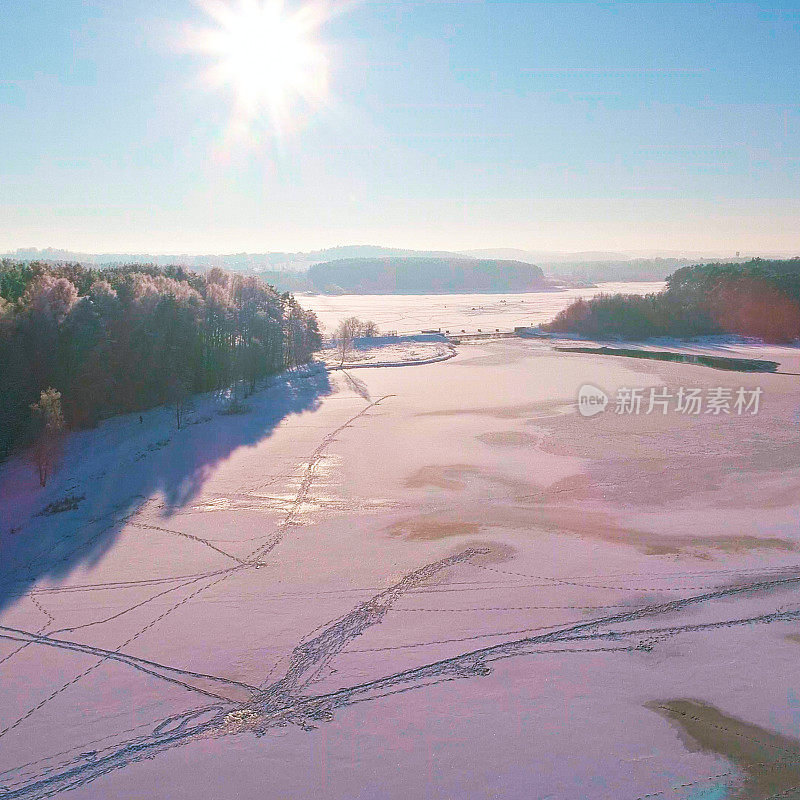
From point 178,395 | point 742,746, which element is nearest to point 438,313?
point 178,395

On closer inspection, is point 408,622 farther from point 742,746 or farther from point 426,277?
point 426,277

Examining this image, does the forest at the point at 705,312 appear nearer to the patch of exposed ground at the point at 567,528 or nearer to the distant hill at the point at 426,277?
the patch of exposed ground at the point at 567,528

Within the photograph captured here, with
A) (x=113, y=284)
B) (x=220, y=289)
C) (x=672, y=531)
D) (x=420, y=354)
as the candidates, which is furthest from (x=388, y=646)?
(x=420, y=354)

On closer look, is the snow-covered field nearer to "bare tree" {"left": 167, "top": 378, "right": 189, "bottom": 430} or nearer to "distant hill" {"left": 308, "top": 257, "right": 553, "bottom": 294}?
"bare tree" {"left": 167, "top": 378, "right": 189, "bottom": 430}

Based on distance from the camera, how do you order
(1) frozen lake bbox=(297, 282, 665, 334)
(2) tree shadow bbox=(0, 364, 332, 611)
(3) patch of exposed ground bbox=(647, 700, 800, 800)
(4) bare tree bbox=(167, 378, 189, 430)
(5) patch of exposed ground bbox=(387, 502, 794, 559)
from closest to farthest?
(3) patch of exposed ground bbox=(647, 700, 800, 800) → (5) patch of exposed ground bbox=(387, 502, 794, 559) → (2) tree shadow bbox=(0, 364, 332, 611) → (4) bare tree bbox=(167, 378, 189, 430) → (1) frozen lake bbox=(297, 282, 665, 334)

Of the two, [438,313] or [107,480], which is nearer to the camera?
[107,480]

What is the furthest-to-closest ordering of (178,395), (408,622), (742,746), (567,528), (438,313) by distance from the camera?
(438,313), (178,395), (567,528), (408,622), (742,746)

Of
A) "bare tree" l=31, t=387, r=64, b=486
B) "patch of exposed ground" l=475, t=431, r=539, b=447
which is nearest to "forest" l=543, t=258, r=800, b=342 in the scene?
"patch of exposed ground" l=475, t=431, r=539, b=447
